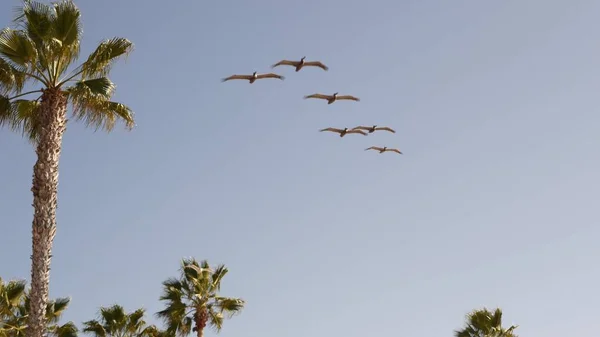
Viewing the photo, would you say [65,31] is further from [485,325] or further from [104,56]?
[485,325]

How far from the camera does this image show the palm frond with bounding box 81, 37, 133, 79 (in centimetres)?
1984

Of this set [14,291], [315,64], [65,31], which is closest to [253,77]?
[315,64]

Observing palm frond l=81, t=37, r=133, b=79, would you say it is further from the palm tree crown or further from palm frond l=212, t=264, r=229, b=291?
palm frond l=212, t=264, r=229, b=291

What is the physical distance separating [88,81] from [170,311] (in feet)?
52.7

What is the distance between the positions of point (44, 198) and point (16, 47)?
420 cm

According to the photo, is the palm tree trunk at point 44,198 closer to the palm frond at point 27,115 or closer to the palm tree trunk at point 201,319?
the palm frond at point 27,115

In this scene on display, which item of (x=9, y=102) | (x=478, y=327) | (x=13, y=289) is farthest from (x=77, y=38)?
(x=478, y=327)

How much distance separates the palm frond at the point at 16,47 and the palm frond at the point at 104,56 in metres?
1.48

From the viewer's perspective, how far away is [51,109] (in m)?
18.8

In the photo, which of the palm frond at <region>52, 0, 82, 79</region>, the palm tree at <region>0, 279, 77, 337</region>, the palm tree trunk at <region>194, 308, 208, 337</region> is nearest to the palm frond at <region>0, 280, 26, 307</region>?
the palm tree at <region>0, 279, 77, 337</region>

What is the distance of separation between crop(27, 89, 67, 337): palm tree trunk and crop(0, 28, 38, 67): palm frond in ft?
3.40

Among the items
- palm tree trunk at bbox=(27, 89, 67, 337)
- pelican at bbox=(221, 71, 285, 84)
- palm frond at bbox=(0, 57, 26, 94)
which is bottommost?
palm tree trunk at bbox=(27, 89, 67, 337)

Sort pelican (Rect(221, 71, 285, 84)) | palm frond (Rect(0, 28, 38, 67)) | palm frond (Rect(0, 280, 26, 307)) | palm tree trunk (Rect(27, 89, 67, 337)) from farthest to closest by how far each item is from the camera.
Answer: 1. palm frond (Rect(0, 280, 26, 307))
2. pelican (Rect(221, 71, 285, 84))
3. palm frond (Rect(0, 28, 38, 67))
4. palm tree trunk (Rect(27, 89, 67, 337))

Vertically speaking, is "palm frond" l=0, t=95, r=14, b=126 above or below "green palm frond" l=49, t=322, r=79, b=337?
above
